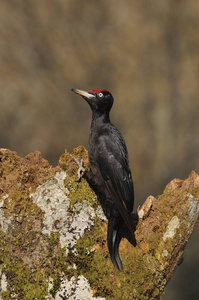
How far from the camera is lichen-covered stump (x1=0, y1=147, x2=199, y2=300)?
2961 mm

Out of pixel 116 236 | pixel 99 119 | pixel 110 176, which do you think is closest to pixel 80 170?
pixel 110 176

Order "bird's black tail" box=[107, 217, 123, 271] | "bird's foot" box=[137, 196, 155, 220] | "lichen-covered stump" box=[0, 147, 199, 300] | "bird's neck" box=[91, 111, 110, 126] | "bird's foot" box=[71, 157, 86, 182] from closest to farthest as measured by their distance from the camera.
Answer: "lichen-covered stump" box=[0, 147, 199, 300]
"bird's black tail" box=[107, 217, 123, 271]
"bird's foot" box=[71, 157, 86, 182]
"bird's foot" box=[137, 196, 155, 220]
"bird's neck" box=[91, 111, 110, 126]

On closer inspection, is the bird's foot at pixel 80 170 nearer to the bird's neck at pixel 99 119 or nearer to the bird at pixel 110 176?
the bird at pixel 110 176

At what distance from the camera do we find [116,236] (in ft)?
10.5

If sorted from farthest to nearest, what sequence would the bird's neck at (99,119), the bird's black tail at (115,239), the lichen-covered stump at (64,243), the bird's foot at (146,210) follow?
the bird's neck at (99,119) → the bird's foot at (146,210) → the bird's black tail at (115,239) → the lichen-covered stump at (64,243)

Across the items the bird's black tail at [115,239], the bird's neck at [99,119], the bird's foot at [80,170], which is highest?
the bird's neck at [99,119]

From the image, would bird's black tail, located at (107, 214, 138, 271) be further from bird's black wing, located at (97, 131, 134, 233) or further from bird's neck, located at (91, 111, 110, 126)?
bird's neck, located at (91, 111, 110, 126)

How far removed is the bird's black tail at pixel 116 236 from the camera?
10.2 feet

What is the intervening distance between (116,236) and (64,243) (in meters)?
0.41

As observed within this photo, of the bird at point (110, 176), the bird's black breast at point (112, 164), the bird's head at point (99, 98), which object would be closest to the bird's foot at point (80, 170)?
the bird at point (110, 176)

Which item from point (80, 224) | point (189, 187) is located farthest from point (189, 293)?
point (80, 224)

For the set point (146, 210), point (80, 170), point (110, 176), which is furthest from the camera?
point (110, 176)

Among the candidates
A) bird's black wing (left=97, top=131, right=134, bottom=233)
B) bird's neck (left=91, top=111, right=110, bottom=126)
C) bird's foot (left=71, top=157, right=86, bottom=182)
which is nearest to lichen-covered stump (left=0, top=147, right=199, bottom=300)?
bird's foot (left=71, top=157, right=86, bottom=182)

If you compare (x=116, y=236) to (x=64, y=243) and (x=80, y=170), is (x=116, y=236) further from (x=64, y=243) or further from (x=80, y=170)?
(x=80, y=170)
